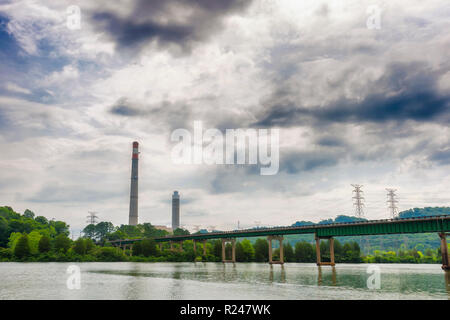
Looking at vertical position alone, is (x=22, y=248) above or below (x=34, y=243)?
below

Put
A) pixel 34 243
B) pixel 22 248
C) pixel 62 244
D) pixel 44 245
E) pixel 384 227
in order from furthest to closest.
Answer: pixel 62 244
pixel 34 243
pixel 44 245
pixel 22 248
pixel 384 227

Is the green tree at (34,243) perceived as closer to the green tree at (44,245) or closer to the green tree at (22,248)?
the green tree at (44,245)

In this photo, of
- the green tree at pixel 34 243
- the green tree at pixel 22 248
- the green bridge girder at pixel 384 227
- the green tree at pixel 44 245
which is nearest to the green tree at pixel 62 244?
the green tree at pixel 44 245

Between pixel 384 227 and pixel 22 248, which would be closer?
pixel 384 227

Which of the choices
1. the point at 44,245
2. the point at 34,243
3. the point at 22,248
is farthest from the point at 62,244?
the point at 22,248

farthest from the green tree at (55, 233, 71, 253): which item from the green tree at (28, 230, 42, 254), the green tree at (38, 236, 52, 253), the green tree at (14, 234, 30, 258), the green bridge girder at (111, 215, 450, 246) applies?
the green bridge girder at (111, 215, 450, 246)

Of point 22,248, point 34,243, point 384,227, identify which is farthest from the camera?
point 34,243

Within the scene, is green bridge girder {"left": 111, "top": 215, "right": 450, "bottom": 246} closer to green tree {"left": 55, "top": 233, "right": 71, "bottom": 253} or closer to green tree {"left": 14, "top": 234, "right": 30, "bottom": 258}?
green tree {"left": 55, "top": 233, "right": 71, "bottom": 253}

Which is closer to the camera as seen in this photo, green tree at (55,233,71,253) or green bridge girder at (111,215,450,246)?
green bridge girder at (111,215,450,246)

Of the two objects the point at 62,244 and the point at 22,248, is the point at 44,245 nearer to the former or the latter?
the point at 62,244

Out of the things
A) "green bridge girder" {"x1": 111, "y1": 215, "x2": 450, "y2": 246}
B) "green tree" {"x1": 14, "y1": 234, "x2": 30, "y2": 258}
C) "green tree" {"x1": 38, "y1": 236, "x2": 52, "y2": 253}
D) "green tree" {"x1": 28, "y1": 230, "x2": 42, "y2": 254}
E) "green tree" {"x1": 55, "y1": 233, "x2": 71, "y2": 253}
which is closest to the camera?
"green bridge girder" {"x1": 111, "y1": 215, "x2": 450, "y2": 246}
